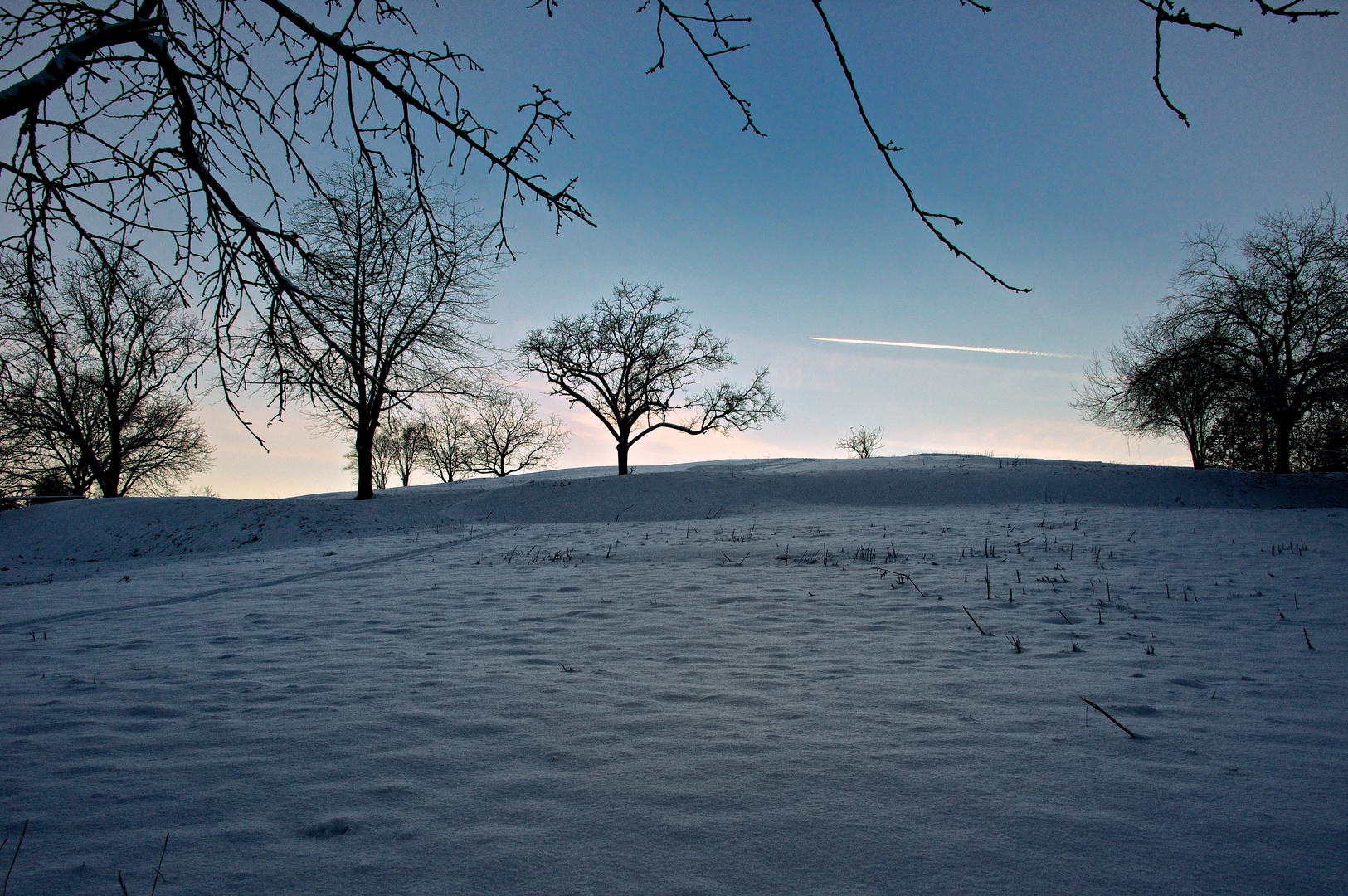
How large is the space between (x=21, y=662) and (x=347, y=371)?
3083 mm

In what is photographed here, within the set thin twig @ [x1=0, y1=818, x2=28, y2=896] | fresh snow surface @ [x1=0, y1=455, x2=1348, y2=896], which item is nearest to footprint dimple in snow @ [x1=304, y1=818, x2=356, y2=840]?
fresh snow surface @ [x1=0, y1=455, x2=1348, y2=896]

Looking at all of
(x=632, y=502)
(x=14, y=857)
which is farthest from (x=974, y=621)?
(x=632, y=502)

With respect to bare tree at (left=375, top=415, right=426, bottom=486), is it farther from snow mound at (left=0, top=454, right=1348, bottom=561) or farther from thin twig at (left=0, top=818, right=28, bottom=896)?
thin twig at (left=0, top=818, right=28, bottom=896)

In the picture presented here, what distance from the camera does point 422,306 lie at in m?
21.4

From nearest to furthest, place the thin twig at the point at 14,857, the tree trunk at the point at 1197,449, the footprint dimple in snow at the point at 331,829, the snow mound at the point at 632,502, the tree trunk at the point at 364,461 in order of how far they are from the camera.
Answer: the thin twig at the point at 14,857 → the footprint dimple in snow at the point at 331,829 → the snow mound at the point at 632,502 → the tree trunk at the point at 364,461 → the tree trunk at the point at 1197,449

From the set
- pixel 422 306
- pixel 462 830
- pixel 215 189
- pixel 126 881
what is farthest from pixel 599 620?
pixel 422 306

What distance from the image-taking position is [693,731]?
9.70 ft

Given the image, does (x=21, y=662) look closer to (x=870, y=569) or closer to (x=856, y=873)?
(x=856, y=873)

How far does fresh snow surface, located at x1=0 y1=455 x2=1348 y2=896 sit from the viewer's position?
1930 mm

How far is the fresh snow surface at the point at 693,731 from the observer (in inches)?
76.0

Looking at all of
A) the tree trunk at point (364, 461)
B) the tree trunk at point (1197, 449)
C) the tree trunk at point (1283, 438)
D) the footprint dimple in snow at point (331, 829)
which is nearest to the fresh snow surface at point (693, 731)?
A: the footprint dimple in snow at point (331, 829)

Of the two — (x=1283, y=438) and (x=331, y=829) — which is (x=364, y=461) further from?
(x=1283, y=438)

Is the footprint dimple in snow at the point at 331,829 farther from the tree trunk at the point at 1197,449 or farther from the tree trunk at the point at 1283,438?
the tree trunk at the point at 1197,449

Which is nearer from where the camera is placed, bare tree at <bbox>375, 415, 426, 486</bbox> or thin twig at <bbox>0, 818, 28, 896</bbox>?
thin twig at <bbox>0, 818, 28, 896</bbox>
